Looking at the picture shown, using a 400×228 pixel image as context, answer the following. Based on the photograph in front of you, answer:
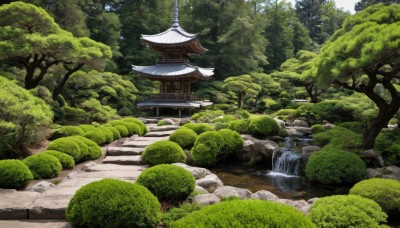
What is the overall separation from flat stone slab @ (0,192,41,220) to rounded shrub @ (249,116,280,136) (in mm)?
10669

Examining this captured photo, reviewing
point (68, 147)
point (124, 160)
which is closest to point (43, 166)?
point (68, 147)

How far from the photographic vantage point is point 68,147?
10742 millimetres

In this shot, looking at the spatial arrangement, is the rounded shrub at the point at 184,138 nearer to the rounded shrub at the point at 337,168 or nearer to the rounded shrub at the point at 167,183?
the rounded shrub at the point at 337,168

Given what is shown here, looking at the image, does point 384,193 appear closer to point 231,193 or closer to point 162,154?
point 231,193

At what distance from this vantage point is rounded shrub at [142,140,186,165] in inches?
398

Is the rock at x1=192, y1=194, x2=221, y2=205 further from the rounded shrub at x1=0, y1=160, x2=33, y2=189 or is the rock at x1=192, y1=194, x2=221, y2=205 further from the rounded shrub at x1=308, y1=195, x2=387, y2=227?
the rounded shrub at x1=0, y1=160, x2=33, y2=189

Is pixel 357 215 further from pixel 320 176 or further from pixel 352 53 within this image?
pixel 352 53


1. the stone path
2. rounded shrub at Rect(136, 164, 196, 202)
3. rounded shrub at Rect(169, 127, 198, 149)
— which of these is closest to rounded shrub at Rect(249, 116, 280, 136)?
rounded shrub at Rect(169, 127, 198, 149)

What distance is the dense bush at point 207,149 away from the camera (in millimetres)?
11805

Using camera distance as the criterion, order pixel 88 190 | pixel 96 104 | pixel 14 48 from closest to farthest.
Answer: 1. pixel 88 190
2. pixel 14 48
3. pixel 96 104

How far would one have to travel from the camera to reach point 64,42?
1497 cm

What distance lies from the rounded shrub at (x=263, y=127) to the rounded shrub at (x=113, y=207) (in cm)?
1059

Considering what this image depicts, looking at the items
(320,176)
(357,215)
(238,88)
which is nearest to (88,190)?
(357,215)

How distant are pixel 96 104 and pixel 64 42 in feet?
17.5
